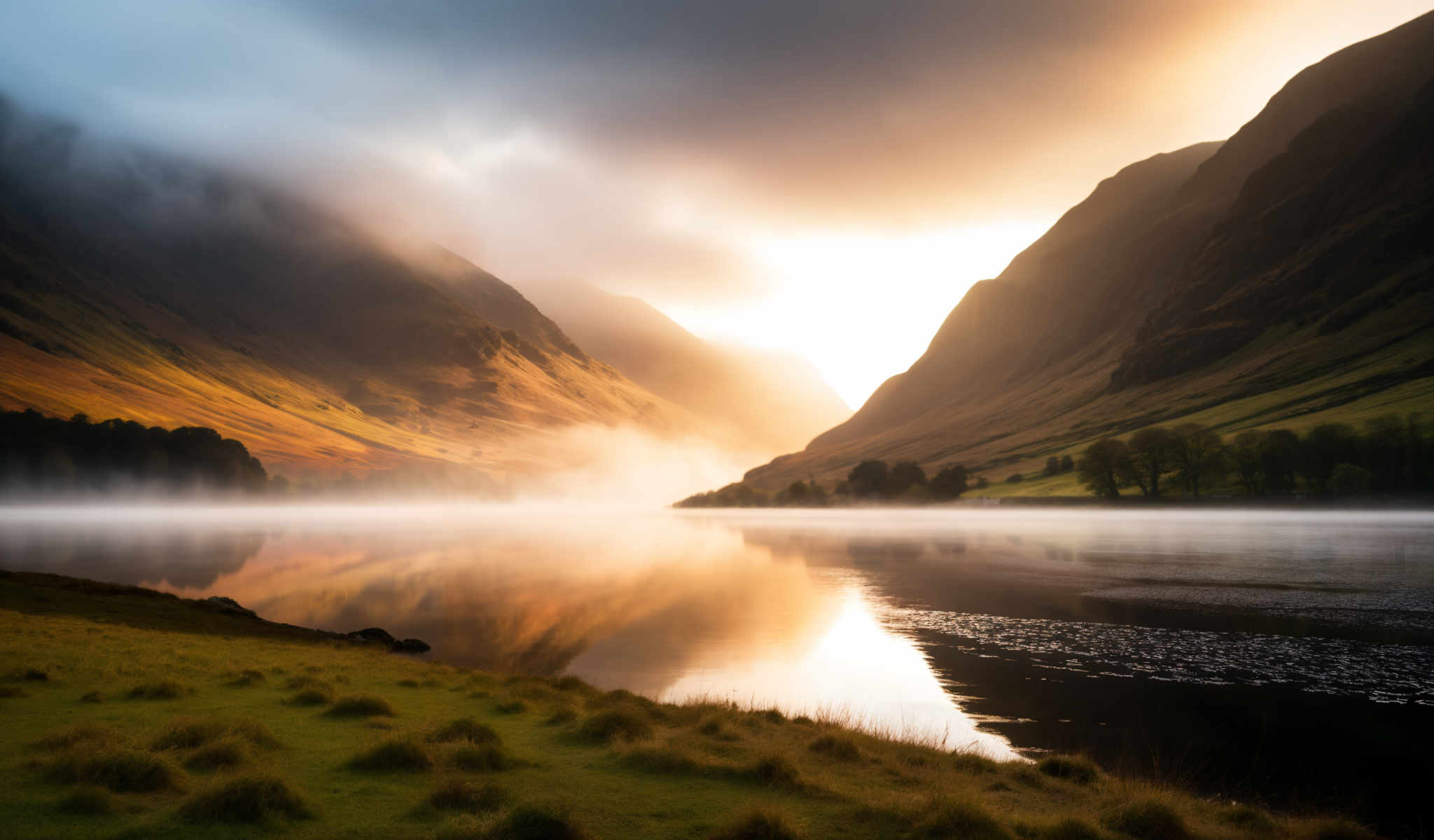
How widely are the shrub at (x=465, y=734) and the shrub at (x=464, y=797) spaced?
9.92 feet

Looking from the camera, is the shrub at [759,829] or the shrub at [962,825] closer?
the shrub at [759,829]

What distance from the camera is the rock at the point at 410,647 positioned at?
A: 35156 millimetres

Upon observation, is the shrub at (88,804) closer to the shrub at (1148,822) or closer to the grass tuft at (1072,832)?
the grass tuft at (1072,832)

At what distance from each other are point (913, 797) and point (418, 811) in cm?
812

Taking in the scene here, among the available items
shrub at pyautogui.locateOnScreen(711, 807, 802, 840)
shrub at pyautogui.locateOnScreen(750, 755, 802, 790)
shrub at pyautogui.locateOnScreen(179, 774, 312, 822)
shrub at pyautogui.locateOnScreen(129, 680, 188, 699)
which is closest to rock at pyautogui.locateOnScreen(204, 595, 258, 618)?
shrub at pyautogui.locateOnScreen(129, 680, 188, 699)

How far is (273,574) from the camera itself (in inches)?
2611

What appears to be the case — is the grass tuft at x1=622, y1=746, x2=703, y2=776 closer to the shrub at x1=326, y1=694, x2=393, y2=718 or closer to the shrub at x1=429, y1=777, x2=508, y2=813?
the shrub at x1=429, y1=777, x2=508, y2=813

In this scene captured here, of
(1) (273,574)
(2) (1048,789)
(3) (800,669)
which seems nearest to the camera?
(2) (1048,789)

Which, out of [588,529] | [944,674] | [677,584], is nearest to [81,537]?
[588,529]

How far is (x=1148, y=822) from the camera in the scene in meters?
12.5

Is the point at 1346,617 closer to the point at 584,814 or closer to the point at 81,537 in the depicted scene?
the point at 584,814

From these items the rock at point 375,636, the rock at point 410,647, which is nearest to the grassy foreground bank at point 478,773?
the rock at point 410,647

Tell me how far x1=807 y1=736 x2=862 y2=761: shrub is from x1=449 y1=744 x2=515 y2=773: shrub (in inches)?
266

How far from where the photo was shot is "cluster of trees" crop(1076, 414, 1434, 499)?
A: 136m
